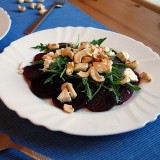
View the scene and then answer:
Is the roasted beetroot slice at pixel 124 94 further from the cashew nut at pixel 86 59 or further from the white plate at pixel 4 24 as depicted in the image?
the white plate at pixel 4 24

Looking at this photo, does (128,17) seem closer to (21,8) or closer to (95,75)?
(21,8)

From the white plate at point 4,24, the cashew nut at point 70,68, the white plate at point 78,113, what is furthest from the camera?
the white plate at point 4,24

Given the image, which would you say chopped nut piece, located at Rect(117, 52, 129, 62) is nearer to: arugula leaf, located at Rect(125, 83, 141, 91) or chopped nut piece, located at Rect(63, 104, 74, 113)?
Answer: arugula leaf, located at Rect(125, 83, 141, 91)

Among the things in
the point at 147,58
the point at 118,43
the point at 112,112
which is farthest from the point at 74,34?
the point at 112,112

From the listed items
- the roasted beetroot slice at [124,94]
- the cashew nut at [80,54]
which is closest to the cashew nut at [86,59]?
the cashew nut at [80,54]

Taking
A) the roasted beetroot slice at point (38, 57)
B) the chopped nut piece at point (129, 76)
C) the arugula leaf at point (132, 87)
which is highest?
the chopped nut piece at point (129, 76)

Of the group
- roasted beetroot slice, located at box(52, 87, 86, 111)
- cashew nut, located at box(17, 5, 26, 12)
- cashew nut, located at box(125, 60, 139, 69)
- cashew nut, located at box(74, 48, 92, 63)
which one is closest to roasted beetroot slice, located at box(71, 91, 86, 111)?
roasted beetroot slice, located at box(52, 87, 86, 111)

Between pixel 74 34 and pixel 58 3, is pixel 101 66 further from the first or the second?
Result: pixel 58 3

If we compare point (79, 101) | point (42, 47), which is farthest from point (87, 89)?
point (42, 47)
